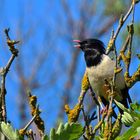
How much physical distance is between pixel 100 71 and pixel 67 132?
2421 mm

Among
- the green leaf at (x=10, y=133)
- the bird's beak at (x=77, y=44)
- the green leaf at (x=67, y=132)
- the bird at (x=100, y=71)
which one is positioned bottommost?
the green leaf at (x=67, y=132)

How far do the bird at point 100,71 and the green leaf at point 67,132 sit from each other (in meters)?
1.60

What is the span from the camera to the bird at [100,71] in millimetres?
3703

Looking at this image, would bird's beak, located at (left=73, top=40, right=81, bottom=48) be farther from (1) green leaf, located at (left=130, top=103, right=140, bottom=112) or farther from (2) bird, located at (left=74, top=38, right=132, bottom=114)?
(1) green leaf, located at (left=130, top=103, right=140, bottom=112)

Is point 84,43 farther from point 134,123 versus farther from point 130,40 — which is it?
point 134,123

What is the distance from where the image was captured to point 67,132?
70.3 inches

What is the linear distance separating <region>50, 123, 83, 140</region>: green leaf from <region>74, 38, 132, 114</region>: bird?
160cm

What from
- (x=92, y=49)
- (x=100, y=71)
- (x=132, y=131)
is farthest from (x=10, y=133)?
(x=92, y=49)

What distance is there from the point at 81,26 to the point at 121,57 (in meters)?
12.8

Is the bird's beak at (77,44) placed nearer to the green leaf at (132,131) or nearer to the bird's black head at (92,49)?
the bird's black head at (92,49)

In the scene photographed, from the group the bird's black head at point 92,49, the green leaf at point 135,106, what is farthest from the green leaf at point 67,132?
the bird's black head at point 92,49

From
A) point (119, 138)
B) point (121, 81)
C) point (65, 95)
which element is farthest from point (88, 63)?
point (65, 95)

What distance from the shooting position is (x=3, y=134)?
181 cm

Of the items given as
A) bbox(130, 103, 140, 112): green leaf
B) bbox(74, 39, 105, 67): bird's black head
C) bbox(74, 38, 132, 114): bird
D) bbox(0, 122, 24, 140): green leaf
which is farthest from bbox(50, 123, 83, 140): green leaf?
bbox(74, 39, 105, 67): bird's black head
